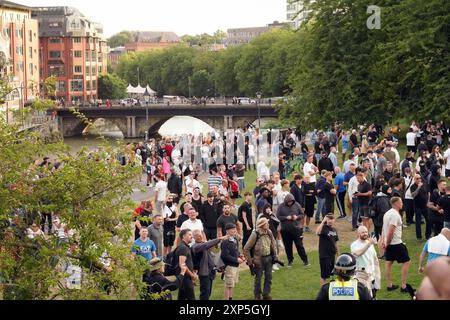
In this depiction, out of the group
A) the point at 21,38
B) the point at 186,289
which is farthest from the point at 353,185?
the point at 21,38

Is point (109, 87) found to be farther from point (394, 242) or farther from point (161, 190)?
point (394, 242)

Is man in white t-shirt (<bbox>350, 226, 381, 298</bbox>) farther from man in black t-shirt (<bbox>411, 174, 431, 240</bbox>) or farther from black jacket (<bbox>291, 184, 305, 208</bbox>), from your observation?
black jacket (<bbox>291, 184, 305, 208</bbox>)

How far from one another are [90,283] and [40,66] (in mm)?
118366

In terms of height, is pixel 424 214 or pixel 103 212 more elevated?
pixel 103 212

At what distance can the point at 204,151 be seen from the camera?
120 feet

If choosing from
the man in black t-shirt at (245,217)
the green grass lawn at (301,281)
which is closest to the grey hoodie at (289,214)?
the green grass lawn at (301,281)

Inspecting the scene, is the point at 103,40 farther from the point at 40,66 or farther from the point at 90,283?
the point at 90,283

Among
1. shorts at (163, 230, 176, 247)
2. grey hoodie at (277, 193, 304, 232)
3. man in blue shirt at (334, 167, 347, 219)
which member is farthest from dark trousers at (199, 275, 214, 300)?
man in blue shirt at (334, 167, 347, 219)

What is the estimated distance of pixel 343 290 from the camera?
8.59 meters

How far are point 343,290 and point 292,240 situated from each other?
8.86 meters

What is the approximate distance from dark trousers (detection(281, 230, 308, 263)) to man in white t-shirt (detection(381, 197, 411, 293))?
253cm

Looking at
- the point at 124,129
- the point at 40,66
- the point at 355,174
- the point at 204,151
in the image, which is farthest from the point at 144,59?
the point at 355,174

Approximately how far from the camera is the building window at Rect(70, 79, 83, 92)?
418 ft

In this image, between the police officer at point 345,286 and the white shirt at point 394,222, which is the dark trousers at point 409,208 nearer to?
the white shirt at point 394,222
